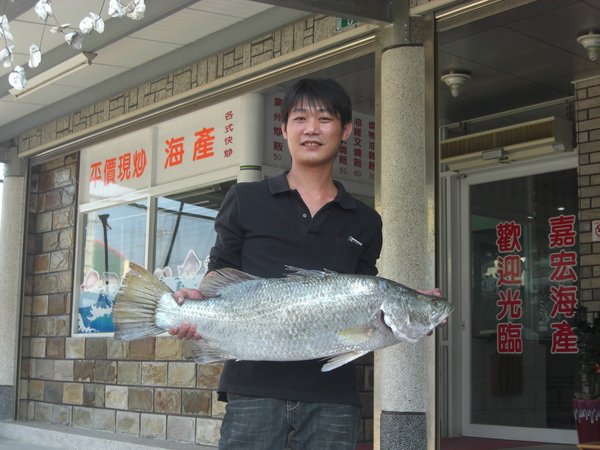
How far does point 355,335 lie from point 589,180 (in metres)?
6.78

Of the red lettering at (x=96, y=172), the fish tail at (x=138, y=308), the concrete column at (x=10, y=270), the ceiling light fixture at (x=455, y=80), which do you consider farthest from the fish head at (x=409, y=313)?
the concrete column at (x=10, y=270)

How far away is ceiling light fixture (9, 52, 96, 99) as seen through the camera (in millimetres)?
8125

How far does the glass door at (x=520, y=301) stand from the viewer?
28.7ft

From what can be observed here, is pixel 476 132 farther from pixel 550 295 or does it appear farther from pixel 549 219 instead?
pixel 550 295

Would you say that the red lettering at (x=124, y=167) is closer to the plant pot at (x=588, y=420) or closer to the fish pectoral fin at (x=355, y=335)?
the plant pot at (x=588, y=420)

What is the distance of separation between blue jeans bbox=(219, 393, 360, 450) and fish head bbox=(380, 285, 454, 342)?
12.7 inches

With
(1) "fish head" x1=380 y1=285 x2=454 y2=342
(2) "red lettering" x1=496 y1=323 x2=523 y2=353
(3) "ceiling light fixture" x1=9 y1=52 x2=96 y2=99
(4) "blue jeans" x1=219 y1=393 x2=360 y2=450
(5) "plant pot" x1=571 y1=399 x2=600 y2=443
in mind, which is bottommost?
(5) "plant pot" x1=571 y1=399 x2=600 y2=443

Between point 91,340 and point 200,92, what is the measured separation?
3.10m

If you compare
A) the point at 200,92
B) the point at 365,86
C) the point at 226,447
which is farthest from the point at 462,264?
the point at 226,447

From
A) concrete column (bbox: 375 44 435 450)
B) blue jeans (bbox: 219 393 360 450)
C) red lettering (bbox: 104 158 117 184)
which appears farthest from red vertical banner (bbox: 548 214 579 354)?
blue jeans (bbox: 219 393 360 450)

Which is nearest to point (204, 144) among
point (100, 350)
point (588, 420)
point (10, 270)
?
point (100, 350)

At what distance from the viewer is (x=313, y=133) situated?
240 cm

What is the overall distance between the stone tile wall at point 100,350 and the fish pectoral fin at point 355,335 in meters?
5.25

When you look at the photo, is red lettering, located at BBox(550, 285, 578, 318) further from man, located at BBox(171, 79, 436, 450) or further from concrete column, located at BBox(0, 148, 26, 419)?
man, located at BBox(171, 79, 436, 450)
